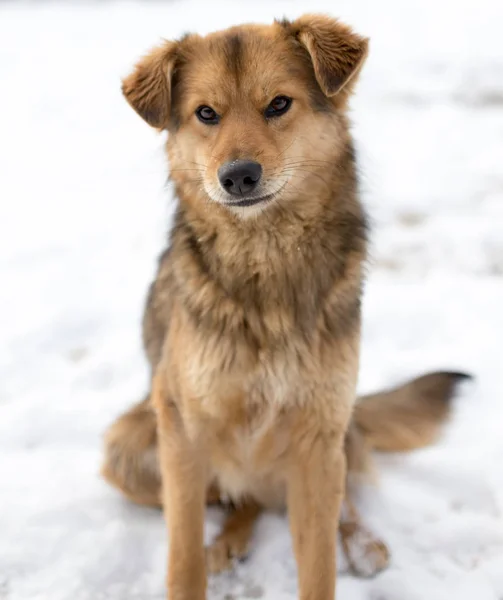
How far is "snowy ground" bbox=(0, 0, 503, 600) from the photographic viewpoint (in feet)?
9.84

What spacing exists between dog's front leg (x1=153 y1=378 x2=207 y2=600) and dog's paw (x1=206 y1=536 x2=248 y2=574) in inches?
9.9

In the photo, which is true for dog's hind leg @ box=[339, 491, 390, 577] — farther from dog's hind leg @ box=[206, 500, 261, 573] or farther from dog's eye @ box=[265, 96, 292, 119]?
dog's eye @ box=[265, 96, 292, 119]

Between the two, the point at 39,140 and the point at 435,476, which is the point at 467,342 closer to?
the point at 435,476

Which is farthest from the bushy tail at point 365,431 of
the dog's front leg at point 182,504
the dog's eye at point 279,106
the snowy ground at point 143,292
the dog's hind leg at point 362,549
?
the dog's eye at point 279,106

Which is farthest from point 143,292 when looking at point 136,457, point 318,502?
point 318,502

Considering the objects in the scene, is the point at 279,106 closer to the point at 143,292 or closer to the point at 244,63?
the point at 244,63

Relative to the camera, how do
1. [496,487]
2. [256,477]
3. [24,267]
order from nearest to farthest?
1. [256,477]
2. [496,487]
3. [24,267]

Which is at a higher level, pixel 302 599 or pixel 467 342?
pixel 467 342

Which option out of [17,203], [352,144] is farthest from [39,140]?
Answer: [352,144]

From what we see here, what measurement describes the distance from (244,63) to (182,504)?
158cm

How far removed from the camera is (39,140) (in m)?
6.78

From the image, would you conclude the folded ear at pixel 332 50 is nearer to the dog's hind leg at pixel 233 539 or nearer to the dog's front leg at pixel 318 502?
the dog's front leg at pixel 318 502

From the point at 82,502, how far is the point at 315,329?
4.63 feet

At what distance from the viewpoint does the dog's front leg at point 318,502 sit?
2.69 m
